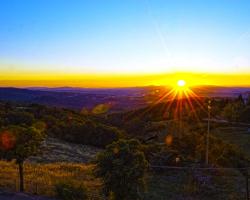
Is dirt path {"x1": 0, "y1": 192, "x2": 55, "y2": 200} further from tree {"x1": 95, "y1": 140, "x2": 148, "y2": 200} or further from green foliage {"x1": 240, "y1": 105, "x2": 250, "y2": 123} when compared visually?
green foliage {"x1": 240, "y1": 105, "x2": 250, "y2": 123}

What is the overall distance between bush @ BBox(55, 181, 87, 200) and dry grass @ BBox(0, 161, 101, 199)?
683 mm

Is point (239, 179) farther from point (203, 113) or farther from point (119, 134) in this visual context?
point (203, 113)

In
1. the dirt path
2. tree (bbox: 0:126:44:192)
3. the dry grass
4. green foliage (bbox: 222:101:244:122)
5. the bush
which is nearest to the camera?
the dirt path

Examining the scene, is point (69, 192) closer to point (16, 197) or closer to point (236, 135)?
point (16, 197)

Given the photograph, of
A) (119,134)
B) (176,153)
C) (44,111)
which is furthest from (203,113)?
(176,153)

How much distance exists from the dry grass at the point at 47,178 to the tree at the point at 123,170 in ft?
10.2

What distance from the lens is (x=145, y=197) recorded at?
791 inches

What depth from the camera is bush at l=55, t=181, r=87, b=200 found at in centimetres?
1750

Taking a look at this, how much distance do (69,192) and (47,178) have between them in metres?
4.73

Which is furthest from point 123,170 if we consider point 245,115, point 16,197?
point 245,115

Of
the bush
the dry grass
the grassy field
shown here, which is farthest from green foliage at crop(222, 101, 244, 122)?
the bush

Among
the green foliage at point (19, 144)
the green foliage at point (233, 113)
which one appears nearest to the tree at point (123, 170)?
Answer: the green foliage at point (19, 144)

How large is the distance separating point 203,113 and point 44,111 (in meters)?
29.5

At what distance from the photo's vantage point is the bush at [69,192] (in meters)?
17.5
